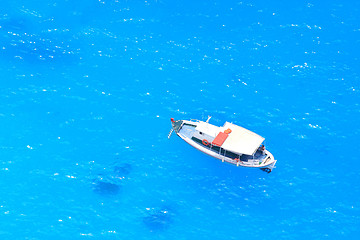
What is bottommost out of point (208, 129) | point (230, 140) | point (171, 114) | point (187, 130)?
point (230, 140)

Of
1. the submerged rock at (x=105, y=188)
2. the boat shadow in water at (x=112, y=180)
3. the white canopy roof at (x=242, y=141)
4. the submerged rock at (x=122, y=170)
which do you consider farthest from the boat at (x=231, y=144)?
the submerged rock at (x=105, y=188)

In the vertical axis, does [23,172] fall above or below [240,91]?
below

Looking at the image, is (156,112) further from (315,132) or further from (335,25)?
(335,25)

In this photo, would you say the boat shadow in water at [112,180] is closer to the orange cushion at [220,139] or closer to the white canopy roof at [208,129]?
the white canopy roof at [208,129]

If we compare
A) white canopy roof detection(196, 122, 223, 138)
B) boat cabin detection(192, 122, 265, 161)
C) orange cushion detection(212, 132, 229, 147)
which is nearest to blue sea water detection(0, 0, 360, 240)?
boat cabin detection(192, 122, 265, 161)

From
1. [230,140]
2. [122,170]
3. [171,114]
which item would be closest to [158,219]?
[122,170]

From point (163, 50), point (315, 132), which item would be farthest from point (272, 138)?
point (163, 50)

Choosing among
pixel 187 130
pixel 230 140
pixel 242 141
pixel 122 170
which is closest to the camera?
pixel 242 141

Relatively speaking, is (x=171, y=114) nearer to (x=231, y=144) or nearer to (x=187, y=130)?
(x=187, y=130)
